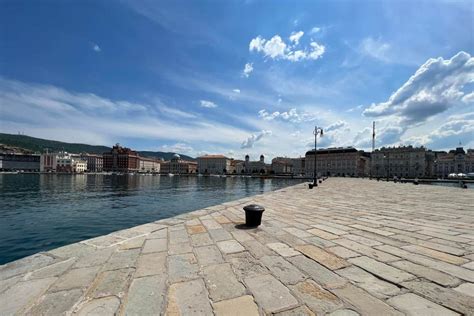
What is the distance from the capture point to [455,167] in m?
105

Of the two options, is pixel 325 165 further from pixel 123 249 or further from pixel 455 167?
pixel 123 249

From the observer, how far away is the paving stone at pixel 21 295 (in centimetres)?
262

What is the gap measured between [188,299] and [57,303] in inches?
60.0

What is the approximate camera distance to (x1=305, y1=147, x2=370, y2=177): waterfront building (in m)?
115

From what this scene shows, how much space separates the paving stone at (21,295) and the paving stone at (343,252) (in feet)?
14.9

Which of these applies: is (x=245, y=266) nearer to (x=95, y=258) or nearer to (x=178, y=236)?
(x=178, y=236)

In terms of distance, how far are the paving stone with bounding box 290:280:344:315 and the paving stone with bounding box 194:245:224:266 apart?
1.43 metres

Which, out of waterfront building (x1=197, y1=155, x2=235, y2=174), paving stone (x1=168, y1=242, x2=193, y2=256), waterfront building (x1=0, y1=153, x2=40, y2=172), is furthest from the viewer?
waterfront building (x1=197, y1=155, x2=235, y2=174)

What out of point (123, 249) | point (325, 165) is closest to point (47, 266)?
point (123, 249)

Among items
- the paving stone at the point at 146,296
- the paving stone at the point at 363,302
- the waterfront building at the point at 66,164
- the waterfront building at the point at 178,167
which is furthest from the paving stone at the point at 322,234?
the waterfront building at the point at 66,164

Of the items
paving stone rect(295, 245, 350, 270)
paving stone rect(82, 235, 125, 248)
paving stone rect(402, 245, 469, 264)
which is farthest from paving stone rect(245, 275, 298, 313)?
paving stone rect(82, 235, 125, 248)

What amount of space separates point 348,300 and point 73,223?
16037 mm

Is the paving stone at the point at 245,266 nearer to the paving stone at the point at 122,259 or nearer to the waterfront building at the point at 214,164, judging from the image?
the paving stone at the point at 122,259

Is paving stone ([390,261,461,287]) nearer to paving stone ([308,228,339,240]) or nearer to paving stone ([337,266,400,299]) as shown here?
paving stone ([337,266,400,299])
